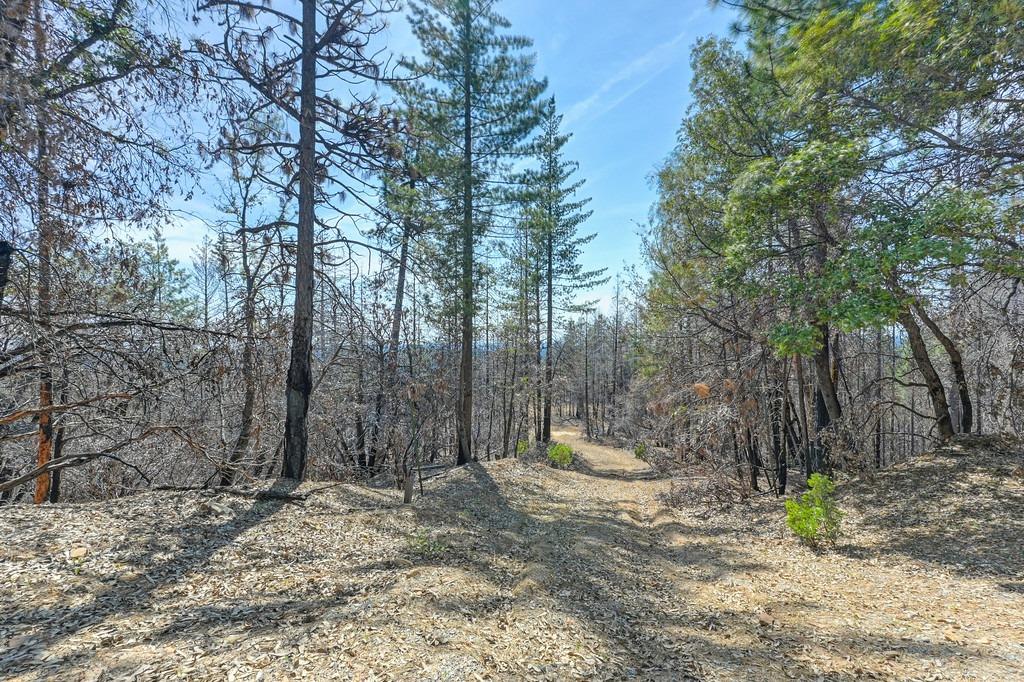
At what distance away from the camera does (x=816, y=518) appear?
544cm

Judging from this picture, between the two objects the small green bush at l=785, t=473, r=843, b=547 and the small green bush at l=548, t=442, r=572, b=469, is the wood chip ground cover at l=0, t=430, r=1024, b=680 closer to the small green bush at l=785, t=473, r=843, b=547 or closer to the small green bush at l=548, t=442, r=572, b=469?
the small green bush at l=785, t=473, r=843, b=547

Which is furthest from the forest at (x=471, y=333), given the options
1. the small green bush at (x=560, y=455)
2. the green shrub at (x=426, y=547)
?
the small green bush at (x=560, y=455)

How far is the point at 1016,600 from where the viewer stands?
145 inches

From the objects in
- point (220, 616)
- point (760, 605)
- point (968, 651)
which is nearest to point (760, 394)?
point (760, 605)

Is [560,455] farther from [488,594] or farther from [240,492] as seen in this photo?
[488,594]

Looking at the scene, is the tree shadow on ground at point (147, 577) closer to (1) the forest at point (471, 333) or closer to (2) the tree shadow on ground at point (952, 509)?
(1) the forest at point (471, 333)

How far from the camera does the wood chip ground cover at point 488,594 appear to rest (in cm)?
266

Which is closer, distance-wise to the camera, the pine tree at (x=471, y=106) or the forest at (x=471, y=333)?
the forest at (x=471, y=333)

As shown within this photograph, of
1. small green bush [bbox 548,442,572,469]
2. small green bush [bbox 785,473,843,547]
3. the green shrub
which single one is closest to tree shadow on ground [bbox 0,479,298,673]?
the green shrub

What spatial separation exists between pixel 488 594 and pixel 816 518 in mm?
4305

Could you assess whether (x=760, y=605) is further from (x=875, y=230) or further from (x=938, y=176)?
(x=938, y=176)

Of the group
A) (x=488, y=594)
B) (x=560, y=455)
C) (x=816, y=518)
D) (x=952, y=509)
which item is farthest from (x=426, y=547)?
(x=560, y=455)

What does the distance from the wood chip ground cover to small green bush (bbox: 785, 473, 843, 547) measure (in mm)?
249

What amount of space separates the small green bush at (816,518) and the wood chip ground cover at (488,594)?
0.82ft
